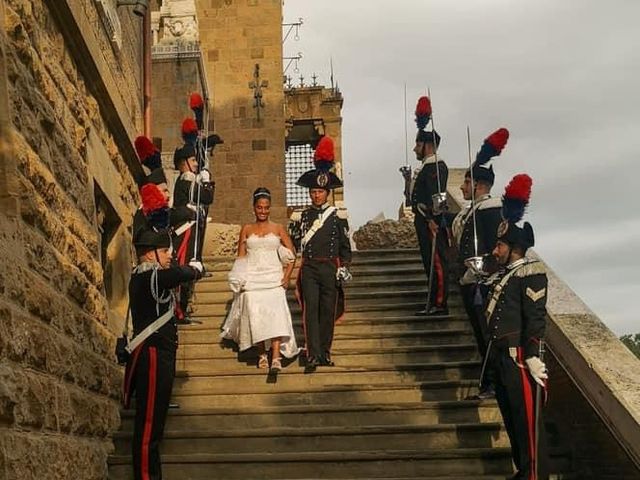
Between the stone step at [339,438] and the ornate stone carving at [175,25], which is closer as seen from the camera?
the stone step at [339,438]

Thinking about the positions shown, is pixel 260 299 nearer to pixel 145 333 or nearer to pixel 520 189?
pixel 145 333

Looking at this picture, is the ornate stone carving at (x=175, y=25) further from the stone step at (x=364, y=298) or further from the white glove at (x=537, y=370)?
the white glove at (x=537, y=370)

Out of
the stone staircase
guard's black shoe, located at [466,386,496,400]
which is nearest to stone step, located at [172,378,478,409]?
the stone staircase

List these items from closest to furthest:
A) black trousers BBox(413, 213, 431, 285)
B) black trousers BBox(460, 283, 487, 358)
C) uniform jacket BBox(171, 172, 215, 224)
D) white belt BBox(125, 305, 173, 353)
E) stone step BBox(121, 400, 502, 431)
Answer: white belt BBox(125, 305, 173, 353) → stone step BBox(121, 400, 502, 431) → black trousers BBox(460, 283, 487, 358) → uniform jacket BBox(171, 172, 215, 224) → black trousers BBox(413, 213, 431, 285)

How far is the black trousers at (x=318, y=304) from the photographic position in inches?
301

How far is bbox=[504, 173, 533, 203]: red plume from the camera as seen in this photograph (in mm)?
6352

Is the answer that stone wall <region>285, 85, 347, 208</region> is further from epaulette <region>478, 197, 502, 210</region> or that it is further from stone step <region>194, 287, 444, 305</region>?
epaulette <region>478, 197, 502, 210</region>

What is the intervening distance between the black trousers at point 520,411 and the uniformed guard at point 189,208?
3590 millimetres

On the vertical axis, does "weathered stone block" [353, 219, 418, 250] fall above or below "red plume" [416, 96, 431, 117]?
below

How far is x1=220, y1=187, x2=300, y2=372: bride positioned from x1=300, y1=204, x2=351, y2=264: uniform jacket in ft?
0.68

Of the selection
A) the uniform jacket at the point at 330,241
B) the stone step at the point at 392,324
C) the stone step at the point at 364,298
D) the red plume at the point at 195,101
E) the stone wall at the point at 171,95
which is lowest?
the stone step at the point at 392,324

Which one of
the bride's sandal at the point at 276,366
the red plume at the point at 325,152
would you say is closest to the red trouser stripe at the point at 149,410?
the bride's sandal at the point at 276,366

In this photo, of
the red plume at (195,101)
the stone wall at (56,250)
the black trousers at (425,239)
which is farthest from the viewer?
the red plume at (195,101)

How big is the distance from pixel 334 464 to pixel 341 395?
104 cm
